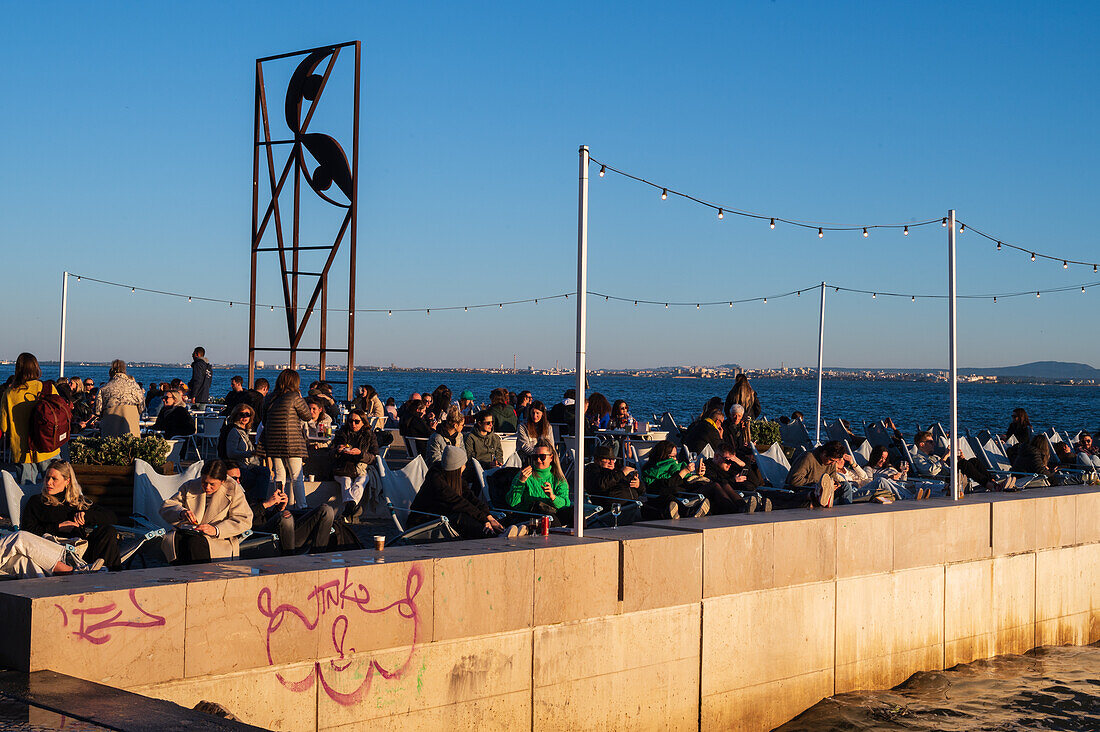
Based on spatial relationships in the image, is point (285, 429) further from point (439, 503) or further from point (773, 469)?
point (773, 469)

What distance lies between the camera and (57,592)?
476 cm

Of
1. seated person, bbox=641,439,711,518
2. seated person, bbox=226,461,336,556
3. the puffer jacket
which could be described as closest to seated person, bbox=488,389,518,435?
seated person, bbox=641,439,711,518

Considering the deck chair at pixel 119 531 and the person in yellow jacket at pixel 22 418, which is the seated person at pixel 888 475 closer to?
the deck chair at pixel 119 531

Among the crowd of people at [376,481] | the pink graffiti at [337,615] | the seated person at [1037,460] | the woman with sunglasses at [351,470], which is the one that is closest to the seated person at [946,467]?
the crowd of people at [376,481]

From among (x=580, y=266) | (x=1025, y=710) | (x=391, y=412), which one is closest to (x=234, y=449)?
(x=580, y=266)

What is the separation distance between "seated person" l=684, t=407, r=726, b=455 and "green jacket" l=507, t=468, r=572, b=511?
4108mm

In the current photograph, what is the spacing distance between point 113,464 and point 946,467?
34.8 feet

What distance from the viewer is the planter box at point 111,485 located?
9.45 metres

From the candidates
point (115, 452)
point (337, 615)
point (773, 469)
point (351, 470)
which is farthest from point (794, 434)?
point (337, 615)

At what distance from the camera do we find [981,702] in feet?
29.5

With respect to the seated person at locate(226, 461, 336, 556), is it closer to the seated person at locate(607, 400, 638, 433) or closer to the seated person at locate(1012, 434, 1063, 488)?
the seated person at locate(1012, 434, 1063, 488)

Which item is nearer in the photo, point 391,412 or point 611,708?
point 611,708

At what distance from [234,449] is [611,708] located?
526cm

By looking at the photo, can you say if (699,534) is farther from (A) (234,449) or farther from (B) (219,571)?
(A) (234,449)
